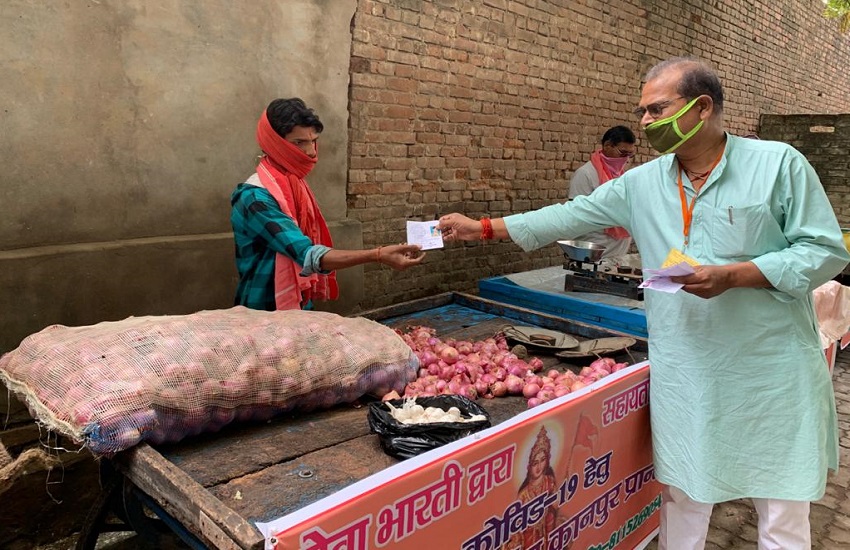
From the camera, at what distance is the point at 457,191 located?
548 centimetres

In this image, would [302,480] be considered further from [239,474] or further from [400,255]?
[400,255]

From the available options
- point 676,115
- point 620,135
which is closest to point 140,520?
point 676,115

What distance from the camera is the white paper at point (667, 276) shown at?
192cm

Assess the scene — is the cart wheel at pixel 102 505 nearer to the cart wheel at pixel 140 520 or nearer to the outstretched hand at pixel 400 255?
the cart wheel at pixel 140 520

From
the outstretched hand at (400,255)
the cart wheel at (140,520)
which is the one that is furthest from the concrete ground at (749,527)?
the outstretched hand at (400,255)

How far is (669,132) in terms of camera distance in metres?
2.15

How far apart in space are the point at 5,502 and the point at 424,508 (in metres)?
2.61

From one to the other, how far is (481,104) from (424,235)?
2.84m

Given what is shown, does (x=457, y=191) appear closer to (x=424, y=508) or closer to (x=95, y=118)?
(x=95, y=118)

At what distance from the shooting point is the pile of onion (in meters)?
2.53

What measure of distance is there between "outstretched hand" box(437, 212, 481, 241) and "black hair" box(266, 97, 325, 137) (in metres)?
0.84

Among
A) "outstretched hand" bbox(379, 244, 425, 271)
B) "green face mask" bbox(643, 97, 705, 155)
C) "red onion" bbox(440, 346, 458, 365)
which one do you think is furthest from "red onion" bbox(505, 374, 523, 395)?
"green face mask" bbox(643, 97, 705, 155)

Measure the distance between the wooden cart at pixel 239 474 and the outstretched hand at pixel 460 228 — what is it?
0.83 meters

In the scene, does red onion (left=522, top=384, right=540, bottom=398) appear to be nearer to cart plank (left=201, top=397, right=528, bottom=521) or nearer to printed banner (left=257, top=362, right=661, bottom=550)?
printed banner (left=257, top=362, right=661, bottom=550)
